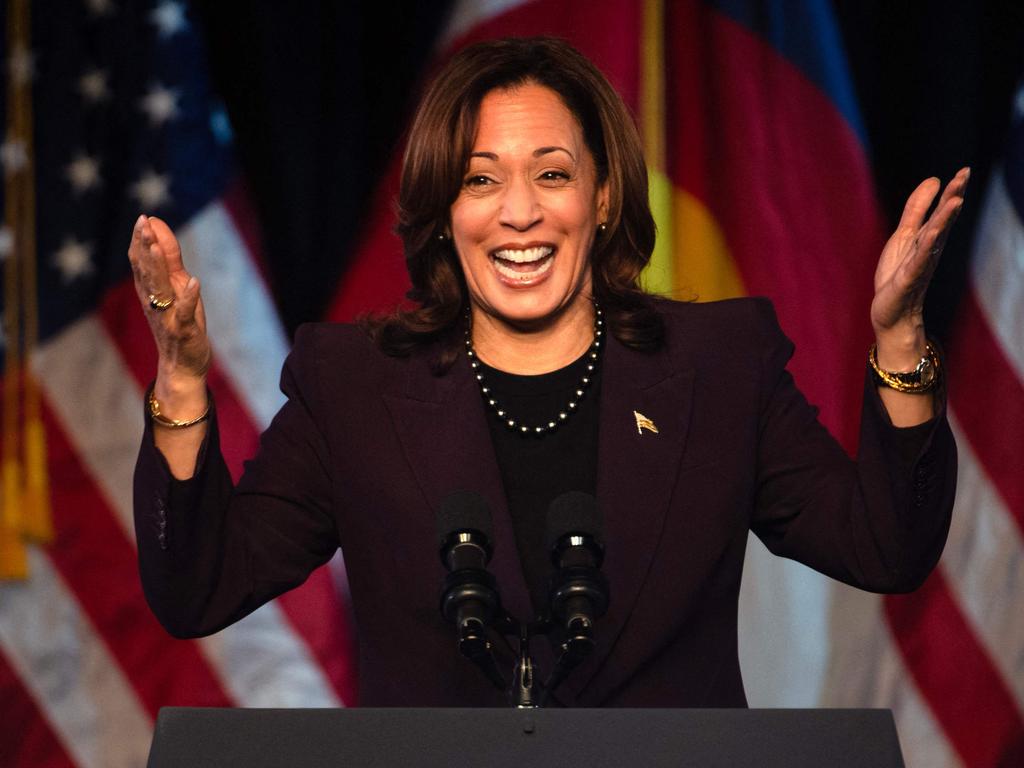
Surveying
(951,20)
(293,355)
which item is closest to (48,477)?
(293,355)

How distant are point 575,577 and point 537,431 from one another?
27.0 inches

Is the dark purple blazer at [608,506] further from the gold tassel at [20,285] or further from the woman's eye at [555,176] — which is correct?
the gold tassel at [20,285]

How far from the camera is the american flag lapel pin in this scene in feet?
5.96

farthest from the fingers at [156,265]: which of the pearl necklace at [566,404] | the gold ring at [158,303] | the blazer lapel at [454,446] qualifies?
the pearl necklace at [566,404]

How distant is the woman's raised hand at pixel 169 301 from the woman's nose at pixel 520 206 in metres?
0.47

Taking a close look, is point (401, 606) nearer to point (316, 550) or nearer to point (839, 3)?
point (316, 550)

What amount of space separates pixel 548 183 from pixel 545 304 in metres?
0.16

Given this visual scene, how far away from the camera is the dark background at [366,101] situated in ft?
10.2

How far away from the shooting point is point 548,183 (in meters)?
1.91

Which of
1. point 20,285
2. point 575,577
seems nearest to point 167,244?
point 575,577

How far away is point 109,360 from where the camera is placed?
3160mm

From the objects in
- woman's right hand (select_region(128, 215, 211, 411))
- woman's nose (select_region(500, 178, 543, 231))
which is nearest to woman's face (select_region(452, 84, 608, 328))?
woman's nose (select_region(500, 178, 543, 231))

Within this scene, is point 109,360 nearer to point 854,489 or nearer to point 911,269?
point 854,489

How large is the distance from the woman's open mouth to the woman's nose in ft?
0.14
